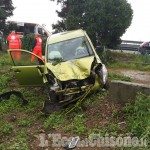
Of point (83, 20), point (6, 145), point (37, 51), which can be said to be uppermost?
point (83, 20)

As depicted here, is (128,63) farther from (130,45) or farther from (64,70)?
(64,70)

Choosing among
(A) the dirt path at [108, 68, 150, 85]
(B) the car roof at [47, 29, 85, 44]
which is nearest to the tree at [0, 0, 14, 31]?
(A) the dirt path at [108, 68, 150, 85]

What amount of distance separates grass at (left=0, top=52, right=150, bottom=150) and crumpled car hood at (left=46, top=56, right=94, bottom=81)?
2.01 feet

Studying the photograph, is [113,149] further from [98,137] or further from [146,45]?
[146,45]

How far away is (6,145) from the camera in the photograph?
6387 millimetres

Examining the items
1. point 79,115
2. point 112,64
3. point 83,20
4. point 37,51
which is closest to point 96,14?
point 83,20

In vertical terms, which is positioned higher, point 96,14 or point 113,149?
point 96,14

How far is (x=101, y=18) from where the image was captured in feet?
60.2

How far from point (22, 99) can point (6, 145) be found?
2.85 m

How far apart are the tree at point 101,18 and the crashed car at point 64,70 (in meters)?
8.03

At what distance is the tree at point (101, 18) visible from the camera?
1839 cm

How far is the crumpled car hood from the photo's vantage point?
823cm

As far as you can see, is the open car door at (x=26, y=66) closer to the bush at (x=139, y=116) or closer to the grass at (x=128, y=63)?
the bush at (x=139, y=116)

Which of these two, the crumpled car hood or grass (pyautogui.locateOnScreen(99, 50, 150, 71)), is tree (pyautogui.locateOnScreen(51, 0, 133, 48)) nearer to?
grass (pyautogui.locateOnScreen(99, 50, 150, 71))
